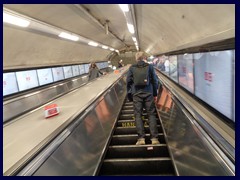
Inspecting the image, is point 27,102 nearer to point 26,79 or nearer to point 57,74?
point 26,79

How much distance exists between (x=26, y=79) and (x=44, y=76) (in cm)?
149

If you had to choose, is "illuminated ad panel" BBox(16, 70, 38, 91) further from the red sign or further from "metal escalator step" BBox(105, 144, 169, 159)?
the red sign

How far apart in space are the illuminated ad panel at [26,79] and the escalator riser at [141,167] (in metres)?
5.20

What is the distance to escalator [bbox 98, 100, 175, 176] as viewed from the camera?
3.12 meters

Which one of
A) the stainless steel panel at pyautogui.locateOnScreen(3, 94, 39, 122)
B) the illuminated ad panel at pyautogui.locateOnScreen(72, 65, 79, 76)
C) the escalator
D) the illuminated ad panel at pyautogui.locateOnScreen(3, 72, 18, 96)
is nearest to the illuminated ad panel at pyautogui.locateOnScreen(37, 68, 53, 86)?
the stainless steel panel at pyautogui.locateOnScreen(3, 94, 39, 122)

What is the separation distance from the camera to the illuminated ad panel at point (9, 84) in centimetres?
637

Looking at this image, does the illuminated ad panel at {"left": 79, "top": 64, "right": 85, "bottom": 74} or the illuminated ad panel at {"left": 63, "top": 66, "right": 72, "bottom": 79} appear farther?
the illuminated ad panel at {"left": 79, "top": 64, "right": 85, "bottom": 74}

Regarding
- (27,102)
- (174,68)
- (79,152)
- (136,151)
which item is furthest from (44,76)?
(79,152)

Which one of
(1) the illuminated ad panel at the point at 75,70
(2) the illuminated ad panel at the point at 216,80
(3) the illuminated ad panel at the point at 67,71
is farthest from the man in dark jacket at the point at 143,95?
(1) the illuminated ad panel at the point at 75,70

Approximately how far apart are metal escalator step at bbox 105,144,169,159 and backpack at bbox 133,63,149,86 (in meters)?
1.13

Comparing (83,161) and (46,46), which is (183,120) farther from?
(46,46)

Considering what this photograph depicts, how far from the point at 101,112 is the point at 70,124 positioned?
1.60m
